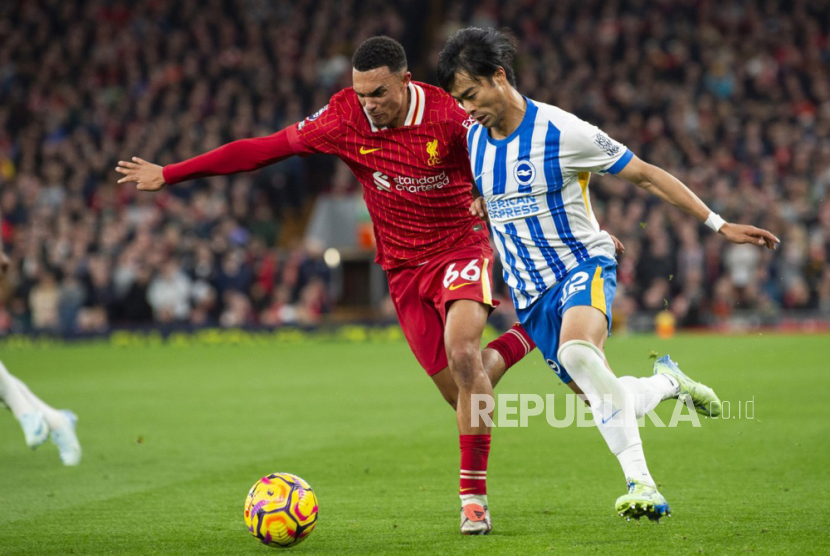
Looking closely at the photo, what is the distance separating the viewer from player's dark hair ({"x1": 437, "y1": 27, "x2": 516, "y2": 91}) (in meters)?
5.23

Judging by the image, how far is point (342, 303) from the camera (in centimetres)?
2292

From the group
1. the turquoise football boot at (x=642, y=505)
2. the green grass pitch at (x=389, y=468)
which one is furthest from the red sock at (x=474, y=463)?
the turquoise football boot at (x=642, y=505)

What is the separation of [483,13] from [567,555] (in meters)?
22.0

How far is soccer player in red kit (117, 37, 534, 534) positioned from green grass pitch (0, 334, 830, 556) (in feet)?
2.45

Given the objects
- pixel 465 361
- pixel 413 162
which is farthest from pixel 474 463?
pixel 413 162

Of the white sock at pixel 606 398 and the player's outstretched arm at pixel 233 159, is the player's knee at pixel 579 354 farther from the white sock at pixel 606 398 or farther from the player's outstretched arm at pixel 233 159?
the player's outstretched arm at pixel 233 159

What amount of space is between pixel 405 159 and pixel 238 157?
87 cm

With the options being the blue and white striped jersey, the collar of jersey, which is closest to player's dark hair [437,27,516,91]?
the collar of jersey

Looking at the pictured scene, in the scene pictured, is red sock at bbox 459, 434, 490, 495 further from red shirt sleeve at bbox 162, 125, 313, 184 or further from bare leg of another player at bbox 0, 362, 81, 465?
bare leg of another player at bbox 0, 362, 81, 465

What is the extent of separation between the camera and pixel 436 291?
5953 mm

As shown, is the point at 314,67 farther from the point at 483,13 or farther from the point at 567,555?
the point at 567,555

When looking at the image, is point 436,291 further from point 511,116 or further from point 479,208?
point 511,116

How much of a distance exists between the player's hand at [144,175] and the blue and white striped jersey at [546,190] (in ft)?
5.73

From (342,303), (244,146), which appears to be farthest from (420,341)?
(342,303)
